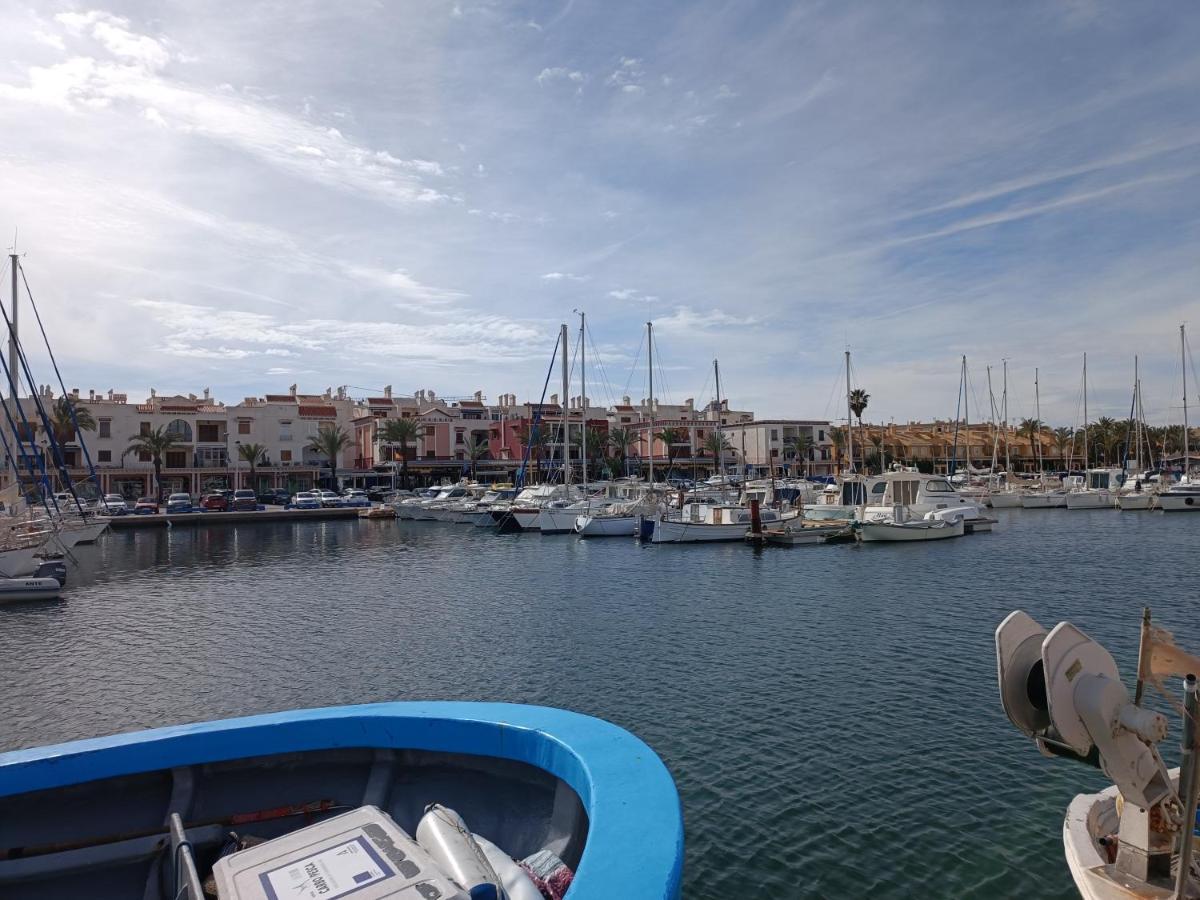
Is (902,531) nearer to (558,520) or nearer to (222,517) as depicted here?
(558,520)

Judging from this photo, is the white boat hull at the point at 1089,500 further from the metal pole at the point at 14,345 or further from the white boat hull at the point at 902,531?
the metal pole at the point at 14,345

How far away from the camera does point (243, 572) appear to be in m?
35.5

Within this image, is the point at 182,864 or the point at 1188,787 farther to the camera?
the point at 1188,787

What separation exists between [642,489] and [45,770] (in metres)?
52.9

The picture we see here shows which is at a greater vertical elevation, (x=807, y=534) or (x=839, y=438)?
(x=839, y=438)

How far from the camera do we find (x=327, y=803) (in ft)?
17.5

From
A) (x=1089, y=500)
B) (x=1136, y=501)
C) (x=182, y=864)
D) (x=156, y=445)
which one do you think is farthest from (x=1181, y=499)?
(x=156, y=445)

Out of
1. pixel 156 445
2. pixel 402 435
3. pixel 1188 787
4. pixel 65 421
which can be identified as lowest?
pixel 1188 787

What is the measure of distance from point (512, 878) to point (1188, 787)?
4.39 metres

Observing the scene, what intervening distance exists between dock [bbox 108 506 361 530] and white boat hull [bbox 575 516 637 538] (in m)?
28.3

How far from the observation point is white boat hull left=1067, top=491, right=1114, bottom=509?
209ft

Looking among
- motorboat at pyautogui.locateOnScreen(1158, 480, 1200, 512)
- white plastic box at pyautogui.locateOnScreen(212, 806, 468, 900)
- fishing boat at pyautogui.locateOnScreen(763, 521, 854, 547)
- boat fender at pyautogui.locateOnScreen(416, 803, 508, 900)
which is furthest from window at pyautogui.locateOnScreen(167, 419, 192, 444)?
motorboat at pyautogui.locateOnScreen(1158, 480, 1200, 512)

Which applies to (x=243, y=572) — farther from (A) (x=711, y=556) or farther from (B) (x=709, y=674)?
(B) (x=709, y=674)

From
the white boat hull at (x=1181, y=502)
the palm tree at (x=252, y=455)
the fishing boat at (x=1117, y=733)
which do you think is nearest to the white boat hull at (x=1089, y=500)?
the white boat hull at (x=1181, y=502)
